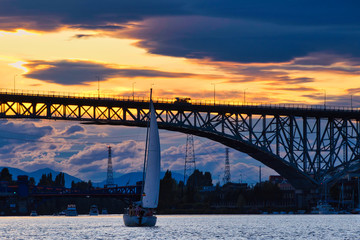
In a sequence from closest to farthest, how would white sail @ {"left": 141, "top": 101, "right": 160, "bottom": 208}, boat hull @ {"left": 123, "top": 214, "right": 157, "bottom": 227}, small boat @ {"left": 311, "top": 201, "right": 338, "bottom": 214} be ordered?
white sail @ {"left": 141, "top": 101, "right": 160, "bottom": 208} < boat hull @ {"left": 123, "top": 214, "right": 157, "bottom": 227} < small boat @ {"left": 311, "top": 201, "right": 338, "bottom": 214}

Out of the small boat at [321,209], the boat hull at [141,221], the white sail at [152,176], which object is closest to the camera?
the white sail at [152,176]

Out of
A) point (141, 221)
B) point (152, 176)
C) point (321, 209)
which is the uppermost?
point (152, 176)

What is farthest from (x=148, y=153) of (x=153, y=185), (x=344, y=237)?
(x=344, y=237)

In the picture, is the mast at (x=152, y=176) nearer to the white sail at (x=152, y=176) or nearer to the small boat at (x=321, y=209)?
the white sail at (x=152, y=176)

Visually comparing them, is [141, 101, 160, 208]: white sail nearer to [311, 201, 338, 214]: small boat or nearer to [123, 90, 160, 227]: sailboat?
[123, 90, 160, 227]: sailboat

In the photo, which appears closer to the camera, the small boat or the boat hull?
the boat hull

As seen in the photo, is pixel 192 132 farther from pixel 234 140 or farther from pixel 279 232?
pixel 279 232

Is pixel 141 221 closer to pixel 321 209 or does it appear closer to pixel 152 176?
pixel 152 176

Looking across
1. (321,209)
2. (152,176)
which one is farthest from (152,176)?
(321,209)

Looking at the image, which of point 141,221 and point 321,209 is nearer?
point 141,221

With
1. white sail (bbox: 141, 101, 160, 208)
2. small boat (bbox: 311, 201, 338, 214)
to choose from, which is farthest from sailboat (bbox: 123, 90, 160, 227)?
small boat (bbox: 311, 201, 338, 214)

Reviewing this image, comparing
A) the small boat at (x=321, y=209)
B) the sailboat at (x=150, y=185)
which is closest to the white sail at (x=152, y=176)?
the sailboat at (x=150, y=185)

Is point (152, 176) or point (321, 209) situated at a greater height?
point (152, 176)

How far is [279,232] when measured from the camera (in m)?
101
